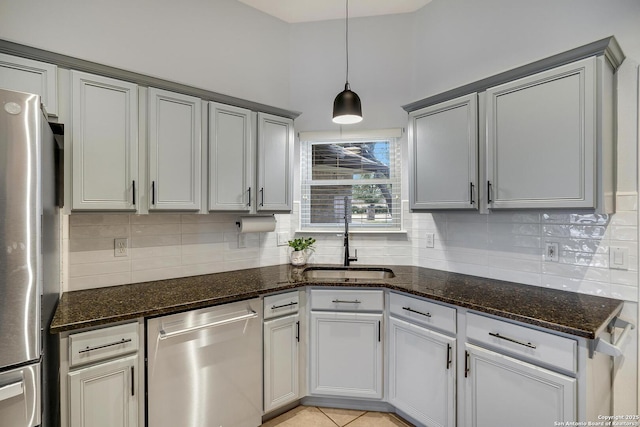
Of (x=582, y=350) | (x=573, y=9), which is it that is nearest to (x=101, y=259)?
(x=582, y=350)

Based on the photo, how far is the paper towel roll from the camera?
7.91 feet

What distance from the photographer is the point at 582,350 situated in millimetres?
1301

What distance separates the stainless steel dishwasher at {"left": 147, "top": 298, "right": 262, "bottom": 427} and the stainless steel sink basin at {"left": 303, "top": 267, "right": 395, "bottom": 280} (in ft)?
2.60

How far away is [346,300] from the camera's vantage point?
213 cm

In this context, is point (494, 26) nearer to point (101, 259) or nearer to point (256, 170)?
point (256, 170)

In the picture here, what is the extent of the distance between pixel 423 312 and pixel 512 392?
0.55 metres

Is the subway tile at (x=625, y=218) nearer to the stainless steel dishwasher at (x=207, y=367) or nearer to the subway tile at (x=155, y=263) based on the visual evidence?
the stainless steel dishwasher at (x=207, y=367)

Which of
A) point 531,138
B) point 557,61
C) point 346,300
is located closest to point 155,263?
point 346,300

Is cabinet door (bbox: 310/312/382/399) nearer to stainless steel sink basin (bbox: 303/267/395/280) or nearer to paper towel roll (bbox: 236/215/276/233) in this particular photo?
stainless steel sink basin (bbox: 303/267/395/280)

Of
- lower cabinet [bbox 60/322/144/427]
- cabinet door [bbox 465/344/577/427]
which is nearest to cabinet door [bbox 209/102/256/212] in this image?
lower cabinet [bbox 60/322/144/427]

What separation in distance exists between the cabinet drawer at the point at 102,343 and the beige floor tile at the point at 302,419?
1.09 metres

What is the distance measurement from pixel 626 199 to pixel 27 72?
3026 millimetres

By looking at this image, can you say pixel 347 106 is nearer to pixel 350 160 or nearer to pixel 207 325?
pixel 350 160

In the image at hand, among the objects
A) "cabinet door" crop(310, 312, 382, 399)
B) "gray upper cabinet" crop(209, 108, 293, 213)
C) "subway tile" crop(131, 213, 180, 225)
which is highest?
"gray upper cabinet" crop(209, 108, 293, 213)
